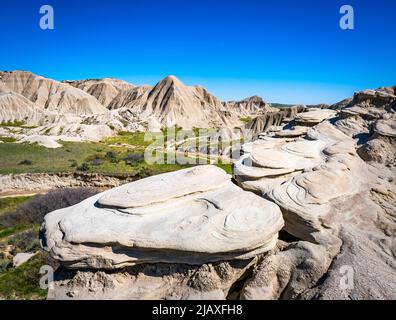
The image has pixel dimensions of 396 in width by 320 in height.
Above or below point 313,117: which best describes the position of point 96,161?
below

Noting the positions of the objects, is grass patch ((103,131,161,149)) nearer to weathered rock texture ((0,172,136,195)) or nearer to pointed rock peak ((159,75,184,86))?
weathered rock texture ((0,172,136,195))

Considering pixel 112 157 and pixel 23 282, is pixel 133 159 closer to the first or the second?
pixel 112 157

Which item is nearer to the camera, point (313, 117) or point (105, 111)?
point (313, 117)

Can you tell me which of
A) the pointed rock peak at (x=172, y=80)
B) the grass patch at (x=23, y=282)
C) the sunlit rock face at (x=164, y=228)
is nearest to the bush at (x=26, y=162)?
the grass patch at (x=23, y=282)

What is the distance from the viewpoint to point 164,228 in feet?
19.9

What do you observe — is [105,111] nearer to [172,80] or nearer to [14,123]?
[172,80]

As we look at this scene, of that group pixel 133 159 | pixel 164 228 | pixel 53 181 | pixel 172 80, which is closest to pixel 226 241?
pixel 164 228

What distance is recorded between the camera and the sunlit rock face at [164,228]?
19.0ft

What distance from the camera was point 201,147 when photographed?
43.3 meters

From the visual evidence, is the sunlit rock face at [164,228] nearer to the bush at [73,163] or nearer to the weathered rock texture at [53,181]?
the weathered rock texture at [53,181]

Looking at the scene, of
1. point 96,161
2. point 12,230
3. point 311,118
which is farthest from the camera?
point 96,161

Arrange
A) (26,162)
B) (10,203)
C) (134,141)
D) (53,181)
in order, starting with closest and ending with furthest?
(10,203) < (53,181) < (26,162) < (134,141)

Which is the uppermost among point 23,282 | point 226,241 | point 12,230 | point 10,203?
point 226,241
